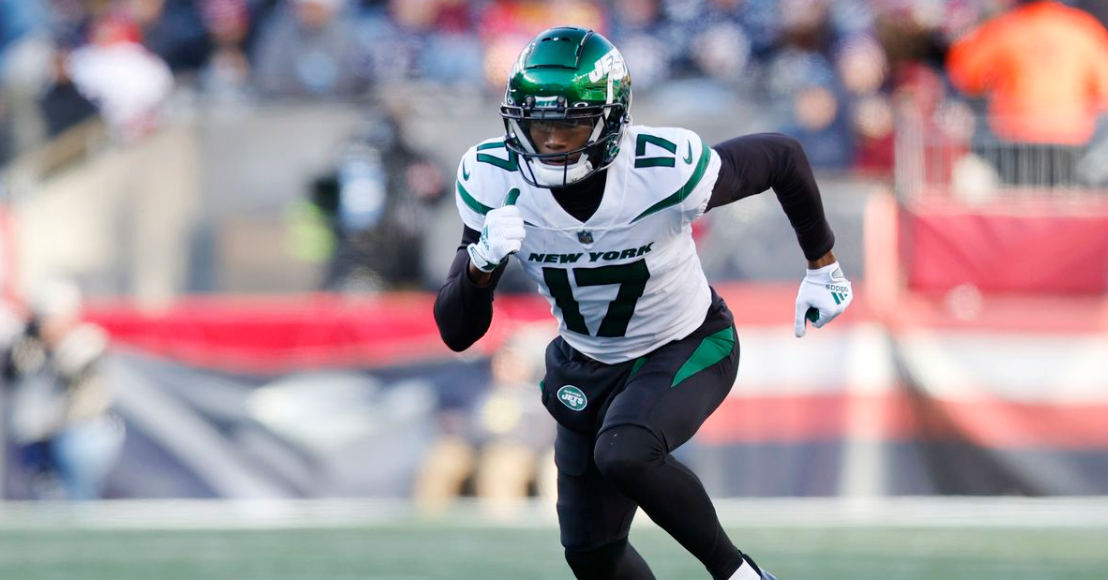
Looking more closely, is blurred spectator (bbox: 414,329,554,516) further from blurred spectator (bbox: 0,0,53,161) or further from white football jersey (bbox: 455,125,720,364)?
white football jersey (bbox: 455,125,720,364)

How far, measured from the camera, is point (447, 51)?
448 inches

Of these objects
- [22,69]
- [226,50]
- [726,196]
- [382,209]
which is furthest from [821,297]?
[22,69]

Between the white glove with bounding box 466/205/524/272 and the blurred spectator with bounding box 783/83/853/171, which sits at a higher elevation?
the white glove with bounding box 466/205/524/272

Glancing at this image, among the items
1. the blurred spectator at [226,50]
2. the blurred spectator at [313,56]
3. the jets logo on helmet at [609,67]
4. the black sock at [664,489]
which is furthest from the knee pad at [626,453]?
the blurred spectator at [226,50]

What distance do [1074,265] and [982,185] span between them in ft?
2.42

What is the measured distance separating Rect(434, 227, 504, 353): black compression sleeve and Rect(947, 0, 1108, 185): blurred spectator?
627cm

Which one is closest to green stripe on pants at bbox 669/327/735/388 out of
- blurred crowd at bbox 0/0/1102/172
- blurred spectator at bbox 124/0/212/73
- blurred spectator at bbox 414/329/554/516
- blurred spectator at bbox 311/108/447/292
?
blurred spectator at bbox 414/329/554/516

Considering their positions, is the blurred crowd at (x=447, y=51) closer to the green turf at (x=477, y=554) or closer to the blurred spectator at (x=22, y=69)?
the blurred spectator at (x=22, y=69)

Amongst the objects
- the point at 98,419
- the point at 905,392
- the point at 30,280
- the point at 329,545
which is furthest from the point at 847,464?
the point at 30,280

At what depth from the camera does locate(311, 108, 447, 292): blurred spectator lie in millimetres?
10680

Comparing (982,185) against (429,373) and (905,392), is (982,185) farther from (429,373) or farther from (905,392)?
(429,373)

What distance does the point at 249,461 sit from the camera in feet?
32.7

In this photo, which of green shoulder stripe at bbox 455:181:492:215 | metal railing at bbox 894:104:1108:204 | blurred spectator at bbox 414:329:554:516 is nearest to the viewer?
green shoulder stripe at bbox 455:181:492:215

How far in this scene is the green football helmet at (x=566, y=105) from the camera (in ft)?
14.4
